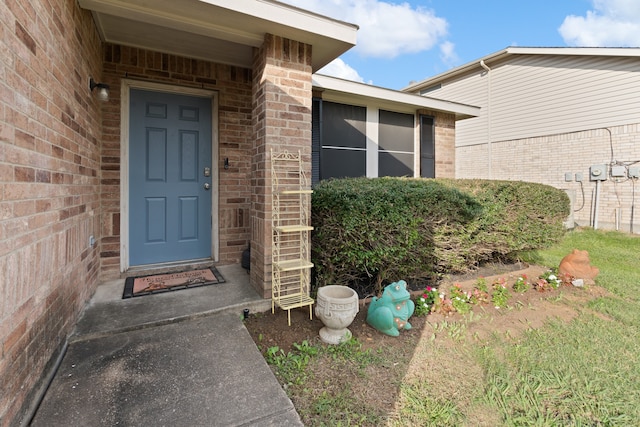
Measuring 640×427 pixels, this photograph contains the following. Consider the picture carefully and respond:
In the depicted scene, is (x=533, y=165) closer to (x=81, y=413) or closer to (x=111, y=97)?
(x=111, y=97)

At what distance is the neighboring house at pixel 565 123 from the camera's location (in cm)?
751

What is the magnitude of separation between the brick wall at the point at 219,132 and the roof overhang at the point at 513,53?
907cm

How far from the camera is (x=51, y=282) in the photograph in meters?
1.79

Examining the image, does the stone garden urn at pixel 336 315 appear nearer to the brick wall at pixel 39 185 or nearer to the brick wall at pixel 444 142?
the brick wall at pixel 39 185

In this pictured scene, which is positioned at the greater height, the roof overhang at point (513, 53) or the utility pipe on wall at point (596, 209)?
the roof overhang at point (513, 53)

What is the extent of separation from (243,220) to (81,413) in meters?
2.40

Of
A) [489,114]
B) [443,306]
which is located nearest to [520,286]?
[443,306]

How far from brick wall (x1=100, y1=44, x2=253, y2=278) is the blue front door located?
0.52 ft

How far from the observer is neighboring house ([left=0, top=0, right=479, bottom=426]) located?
144cm

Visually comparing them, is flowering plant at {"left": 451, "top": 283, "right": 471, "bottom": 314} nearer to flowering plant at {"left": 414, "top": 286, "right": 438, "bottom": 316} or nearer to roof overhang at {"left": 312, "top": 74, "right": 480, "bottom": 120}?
flowering plant at {"left": 414, "top": 286, "right": 438, "bottom": 316}

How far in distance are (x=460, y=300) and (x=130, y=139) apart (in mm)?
3690

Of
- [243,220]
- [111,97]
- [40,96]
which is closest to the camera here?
[40,96]

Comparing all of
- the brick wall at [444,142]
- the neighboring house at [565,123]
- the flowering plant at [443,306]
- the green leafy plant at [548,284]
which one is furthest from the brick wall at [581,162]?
the flowering plant at [443,306]

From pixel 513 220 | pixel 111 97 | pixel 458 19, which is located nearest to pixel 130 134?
pixel 111 97
